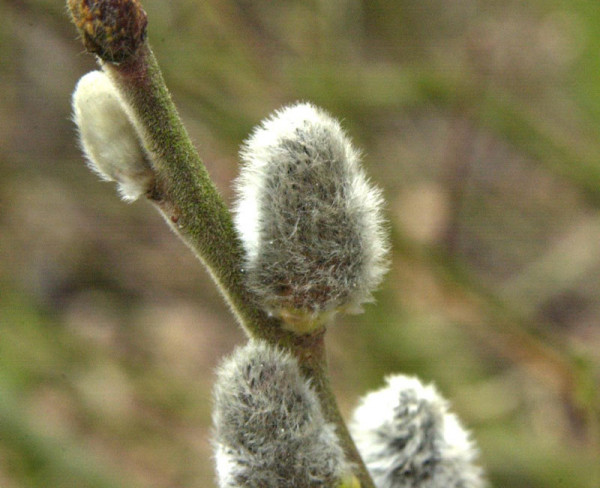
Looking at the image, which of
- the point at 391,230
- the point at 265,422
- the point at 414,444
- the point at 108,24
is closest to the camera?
the point at 108,24

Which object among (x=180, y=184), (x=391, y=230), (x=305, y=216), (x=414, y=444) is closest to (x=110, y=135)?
(x=180, y=184)

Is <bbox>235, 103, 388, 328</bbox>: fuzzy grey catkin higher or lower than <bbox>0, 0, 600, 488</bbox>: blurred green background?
lower

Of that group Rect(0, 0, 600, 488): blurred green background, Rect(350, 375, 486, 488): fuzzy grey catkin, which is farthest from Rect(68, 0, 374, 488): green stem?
Rect(0, 0, 600, 488): blurred green background

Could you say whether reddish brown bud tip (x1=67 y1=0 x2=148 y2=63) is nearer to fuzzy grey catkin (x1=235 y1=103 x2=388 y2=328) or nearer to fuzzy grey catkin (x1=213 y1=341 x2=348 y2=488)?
fuzzy grey catkin (x1=235 y1=103 x2=388 y2=328)

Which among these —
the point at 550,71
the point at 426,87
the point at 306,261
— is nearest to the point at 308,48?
the point at 426,87

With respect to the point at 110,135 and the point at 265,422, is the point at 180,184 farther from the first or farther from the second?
the point at 265,422

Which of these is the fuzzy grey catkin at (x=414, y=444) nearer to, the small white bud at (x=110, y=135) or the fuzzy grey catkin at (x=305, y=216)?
the fuzzy grey catkin at (x=305, y=216)
